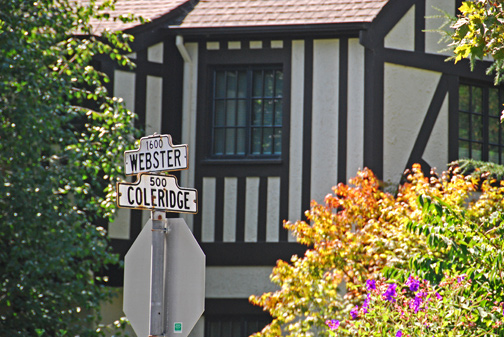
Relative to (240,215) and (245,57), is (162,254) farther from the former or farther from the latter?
(245,57)

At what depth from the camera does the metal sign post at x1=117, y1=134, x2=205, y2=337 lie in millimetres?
5973

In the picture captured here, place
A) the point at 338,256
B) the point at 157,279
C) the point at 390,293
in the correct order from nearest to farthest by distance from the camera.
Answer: the point at 157,279 < the point at 390,293 < the point at 338,256

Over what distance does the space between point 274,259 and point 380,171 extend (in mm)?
2150

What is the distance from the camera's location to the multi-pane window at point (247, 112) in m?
15.1

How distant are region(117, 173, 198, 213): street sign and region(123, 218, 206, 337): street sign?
0.13 meters

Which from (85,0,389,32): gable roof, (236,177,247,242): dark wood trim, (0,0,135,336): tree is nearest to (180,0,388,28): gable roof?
(85,0,389,32): gable roof

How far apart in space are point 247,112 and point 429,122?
2927mm

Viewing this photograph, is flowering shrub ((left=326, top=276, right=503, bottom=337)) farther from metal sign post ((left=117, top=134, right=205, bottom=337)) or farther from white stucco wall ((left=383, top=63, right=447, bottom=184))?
white stucco wall ((left=383, top=63, right=447, bottom=184))

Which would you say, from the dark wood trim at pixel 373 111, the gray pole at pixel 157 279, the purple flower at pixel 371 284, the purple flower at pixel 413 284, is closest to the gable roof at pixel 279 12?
the dark wood trim at pixel 373 111

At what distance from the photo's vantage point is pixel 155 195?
20.4 feet

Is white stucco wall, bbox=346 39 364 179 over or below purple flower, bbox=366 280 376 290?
over

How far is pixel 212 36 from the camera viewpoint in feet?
49.9

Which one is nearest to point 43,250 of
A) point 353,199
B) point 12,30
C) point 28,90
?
point 28,90

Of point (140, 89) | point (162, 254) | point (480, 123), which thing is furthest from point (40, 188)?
point (480, 123)
